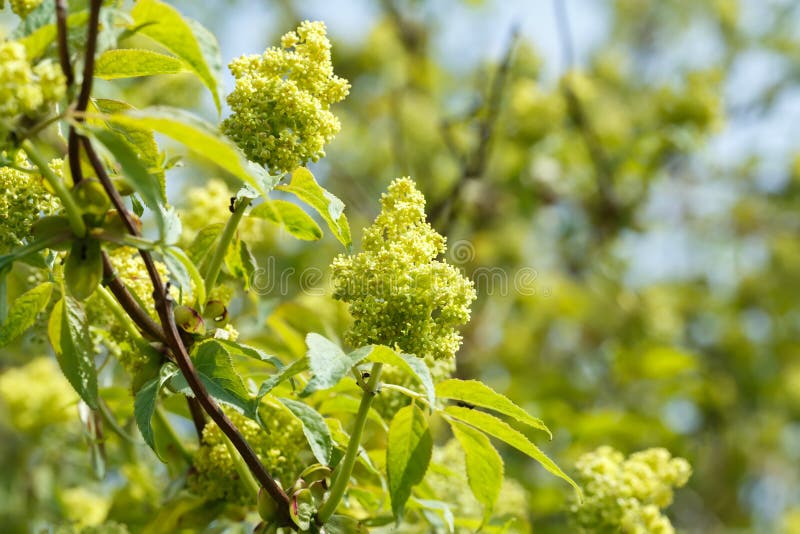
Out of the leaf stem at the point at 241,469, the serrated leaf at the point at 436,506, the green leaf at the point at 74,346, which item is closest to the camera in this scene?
the green leaf at the point at 74,346

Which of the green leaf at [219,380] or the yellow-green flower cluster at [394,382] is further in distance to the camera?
the yellow-green flower cluster at [394,382]

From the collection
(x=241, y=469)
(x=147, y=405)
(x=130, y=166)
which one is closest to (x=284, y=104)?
(x=130, y=166)

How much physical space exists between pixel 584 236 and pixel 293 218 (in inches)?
168

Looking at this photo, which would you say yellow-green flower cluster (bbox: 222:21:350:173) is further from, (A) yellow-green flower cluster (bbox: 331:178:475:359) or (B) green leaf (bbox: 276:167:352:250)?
(A) yellow-green flower cluster (bbox: 331:178:475:359)

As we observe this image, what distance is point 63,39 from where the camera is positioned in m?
1.00

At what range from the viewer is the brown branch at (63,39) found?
0.99 metres

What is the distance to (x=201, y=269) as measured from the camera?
4.80 feet

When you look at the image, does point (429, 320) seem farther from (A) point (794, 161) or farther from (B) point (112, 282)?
(A) point (794, 161)

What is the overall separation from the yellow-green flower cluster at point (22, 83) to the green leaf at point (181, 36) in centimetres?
12

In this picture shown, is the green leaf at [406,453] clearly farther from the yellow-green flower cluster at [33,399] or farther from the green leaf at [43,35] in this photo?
the yellow-green flower cluster at [33,399]

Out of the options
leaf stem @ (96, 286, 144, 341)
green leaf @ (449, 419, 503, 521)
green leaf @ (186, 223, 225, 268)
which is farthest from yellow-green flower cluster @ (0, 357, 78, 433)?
green leaf @ (449, 419, 503, 521)

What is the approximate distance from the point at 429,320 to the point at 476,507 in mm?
998

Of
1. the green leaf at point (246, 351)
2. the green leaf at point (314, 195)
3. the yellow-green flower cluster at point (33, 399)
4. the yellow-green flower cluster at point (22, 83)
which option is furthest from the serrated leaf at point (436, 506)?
the yellow-green flower cluster at point (33, 399)

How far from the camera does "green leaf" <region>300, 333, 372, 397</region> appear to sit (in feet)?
3.28
